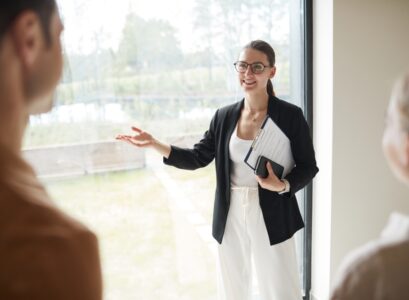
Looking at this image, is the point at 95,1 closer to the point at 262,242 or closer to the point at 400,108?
the point at 262,242

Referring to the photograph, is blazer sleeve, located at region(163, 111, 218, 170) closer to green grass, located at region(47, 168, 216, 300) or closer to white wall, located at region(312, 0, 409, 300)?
green grass, located at region(47, 168, 216, 300)

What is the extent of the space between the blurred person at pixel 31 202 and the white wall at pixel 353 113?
1.68m

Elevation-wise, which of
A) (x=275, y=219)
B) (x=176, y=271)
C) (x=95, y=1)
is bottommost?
(x=176, y=271)

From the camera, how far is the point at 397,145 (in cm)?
60

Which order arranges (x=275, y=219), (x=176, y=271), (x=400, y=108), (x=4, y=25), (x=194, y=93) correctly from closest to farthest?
(x=4, y=25)
(x=400, y=108)
(x=275, y=219)
(x=194, y=93)
(x=176, y=271)

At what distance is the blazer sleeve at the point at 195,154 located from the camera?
1.70 m

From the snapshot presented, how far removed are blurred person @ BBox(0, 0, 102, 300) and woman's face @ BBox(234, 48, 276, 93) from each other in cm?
113

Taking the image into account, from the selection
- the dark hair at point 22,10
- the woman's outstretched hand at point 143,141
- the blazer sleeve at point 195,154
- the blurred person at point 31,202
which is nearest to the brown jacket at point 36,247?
the blurred person at point 31,202

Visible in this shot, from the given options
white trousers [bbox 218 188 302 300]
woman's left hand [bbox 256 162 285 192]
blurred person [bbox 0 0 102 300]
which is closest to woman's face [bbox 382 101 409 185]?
blurred person [bbox 0 0 102 300]

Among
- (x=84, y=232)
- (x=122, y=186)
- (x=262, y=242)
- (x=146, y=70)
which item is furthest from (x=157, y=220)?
(x=84, y=232)

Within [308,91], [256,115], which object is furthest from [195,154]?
[308,91]

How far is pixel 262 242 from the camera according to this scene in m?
1.70

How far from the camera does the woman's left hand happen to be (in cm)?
155

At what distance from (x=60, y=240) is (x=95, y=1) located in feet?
4.86
